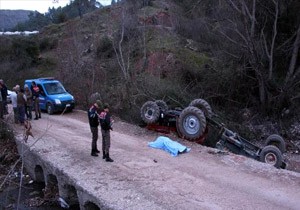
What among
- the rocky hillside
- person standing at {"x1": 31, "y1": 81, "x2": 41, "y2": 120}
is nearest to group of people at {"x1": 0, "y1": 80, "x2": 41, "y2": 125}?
person standing at {"x1": 31, "y1": 81, "x2": 41, "y2": 120}

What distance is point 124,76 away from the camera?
21.8 meters

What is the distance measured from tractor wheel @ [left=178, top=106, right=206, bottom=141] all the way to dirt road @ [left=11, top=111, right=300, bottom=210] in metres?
0.39

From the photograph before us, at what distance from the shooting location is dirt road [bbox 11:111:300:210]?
948cm

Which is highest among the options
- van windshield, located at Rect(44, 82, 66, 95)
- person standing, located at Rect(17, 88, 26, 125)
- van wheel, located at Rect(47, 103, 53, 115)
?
van windshield, located at Rect(44, 82, 66, 95)

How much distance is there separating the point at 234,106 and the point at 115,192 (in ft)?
43.9

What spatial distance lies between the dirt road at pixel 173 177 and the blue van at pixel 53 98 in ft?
17.5

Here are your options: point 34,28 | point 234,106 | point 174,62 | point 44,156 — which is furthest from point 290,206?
point 34,28

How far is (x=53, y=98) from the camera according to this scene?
67.3ft

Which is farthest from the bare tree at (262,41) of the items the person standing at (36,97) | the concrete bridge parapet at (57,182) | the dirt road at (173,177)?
the concrete bridge parapet at (57,182)

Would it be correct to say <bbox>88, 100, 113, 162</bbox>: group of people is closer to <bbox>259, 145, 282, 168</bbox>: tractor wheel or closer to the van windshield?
<bbox>259, 145, 282, 168</bbox>: tractor wheel

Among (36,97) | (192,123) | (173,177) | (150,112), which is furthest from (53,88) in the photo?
(173,177)

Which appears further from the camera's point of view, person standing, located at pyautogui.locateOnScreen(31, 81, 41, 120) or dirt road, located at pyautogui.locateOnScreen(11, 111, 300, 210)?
person standing, located at pyautogui.locateOnScreen(31, 81, 41, 120)

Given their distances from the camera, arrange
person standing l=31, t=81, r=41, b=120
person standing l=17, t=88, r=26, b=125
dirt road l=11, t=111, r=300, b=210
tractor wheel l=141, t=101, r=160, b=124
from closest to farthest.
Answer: dirt road l=11, t=111, r=300, b=210
tractor wheel l=141, t=101, r=160, b=124
person standing l=17, t=88, r=26, b=125
person standing l=31, t=81, r=41, b=120

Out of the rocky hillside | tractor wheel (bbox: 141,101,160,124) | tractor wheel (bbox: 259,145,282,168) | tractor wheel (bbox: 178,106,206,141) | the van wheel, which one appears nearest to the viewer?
tractor wheel (bbox: 259,145,282,168)
